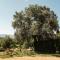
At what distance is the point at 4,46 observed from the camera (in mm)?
53281

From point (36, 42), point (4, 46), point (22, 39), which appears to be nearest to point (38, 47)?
point (36, 42)

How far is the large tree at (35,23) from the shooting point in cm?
4341

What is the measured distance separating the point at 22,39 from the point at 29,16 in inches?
227

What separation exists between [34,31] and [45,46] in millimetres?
5225

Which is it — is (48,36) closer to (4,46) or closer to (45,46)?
(45,46)

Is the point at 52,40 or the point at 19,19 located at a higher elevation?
the point at 19,19

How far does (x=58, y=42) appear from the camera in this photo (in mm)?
44438

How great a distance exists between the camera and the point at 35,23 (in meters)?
44.6

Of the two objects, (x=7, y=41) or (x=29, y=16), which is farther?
(x=7, y=41)

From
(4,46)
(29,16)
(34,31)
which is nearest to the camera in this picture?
(34,31)

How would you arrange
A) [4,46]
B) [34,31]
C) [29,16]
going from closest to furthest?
[34,31] → [29,16] → [4,46]

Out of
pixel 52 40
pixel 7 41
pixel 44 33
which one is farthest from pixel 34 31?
pixel 7 41

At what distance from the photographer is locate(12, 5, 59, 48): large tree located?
43.4m

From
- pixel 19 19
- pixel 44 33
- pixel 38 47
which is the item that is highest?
pixel 19 19
